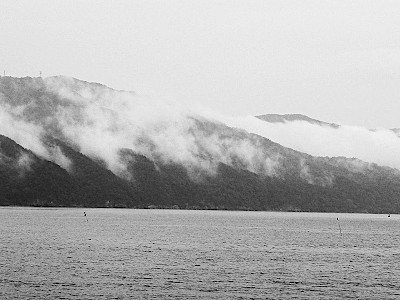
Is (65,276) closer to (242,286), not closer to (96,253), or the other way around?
(242,286)

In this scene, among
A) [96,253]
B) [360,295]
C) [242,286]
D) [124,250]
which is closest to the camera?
[360,295]

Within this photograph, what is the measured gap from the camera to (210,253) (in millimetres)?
155625

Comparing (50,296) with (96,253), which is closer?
(50,296)

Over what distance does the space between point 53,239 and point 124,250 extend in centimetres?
4028

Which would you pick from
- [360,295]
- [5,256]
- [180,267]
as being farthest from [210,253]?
[360,295]

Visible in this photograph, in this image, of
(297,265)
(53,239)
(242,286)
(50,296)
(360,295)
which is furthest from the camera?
(53,239)

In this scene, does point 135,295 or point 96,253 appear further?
point 96,253

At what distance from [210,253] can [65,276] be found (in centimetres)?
5281

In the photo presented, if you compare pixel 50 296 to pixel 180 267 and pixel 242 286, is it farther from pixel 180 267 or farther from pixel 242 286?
pixel 180 267

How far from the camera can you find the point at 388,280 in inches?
4405

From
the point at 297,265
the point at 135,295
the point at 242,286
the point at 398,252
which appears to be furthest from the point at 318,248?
the point at 135,295

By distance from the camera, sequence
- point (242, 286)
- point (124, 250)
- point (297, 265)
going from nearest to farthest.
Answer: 1. point (242, 286)
2. point (297, 265)
3. point (124, 250)

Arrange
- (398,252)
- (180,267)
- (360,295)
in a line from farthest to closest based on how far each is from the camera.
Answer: (398,252), (180,267), (360,295)

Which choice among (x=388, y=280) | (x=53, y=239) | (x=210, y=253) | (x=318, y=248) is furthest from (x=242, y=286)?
(x=53, y=239)
